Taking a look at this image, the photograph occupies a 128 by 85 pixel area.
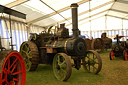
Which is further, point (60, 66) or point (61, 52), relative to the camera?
point (61, 52)

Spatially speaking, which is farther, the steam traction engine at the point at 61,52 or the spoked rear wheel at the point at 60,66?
the steam traction engine at the point at 61,52

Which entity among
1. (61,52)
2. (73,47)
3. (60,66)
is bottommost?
(60,66)

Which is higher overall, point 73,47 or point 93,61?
point 73,47

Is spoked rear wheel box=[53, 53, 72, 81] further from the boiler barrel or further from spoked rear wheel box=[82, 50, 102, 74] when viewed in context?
spoked rear wheel box=[82, 50, 102, 74]

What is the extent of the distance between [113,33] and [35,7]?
13.4 metres

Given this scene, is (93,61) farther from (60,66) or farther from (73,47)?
(60,66)

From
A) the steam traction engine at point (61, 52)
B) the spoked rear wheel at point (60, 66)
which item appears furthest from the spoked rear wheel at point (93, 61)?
the spoked rear wheel at point (60, 66)

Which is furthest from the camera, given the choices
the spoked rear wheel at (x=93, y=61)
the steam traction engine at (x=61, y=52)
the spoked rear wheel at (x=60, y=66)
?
the spoked rear wheel at (x=93, y=61)

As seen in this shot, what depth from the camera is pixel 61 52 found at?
4.05 m

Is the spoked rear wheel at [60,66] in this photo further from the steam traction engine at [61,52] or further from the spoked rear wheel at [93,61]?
the spoked rear wheel at [93,61]

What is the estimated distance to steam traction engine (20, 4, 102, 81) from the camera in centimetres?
359

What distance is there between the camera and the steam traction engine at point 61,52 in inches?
141

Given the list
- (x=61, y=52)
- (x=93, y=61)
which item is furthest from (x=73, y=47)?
(x=93, y=61)

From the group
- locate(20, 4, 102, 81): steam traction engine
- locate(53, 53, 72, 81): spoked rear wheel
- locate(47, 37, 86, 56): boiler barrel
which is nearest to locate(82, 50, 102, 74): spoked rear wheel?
locate(20, 4, 102, 81): steam traction engine
